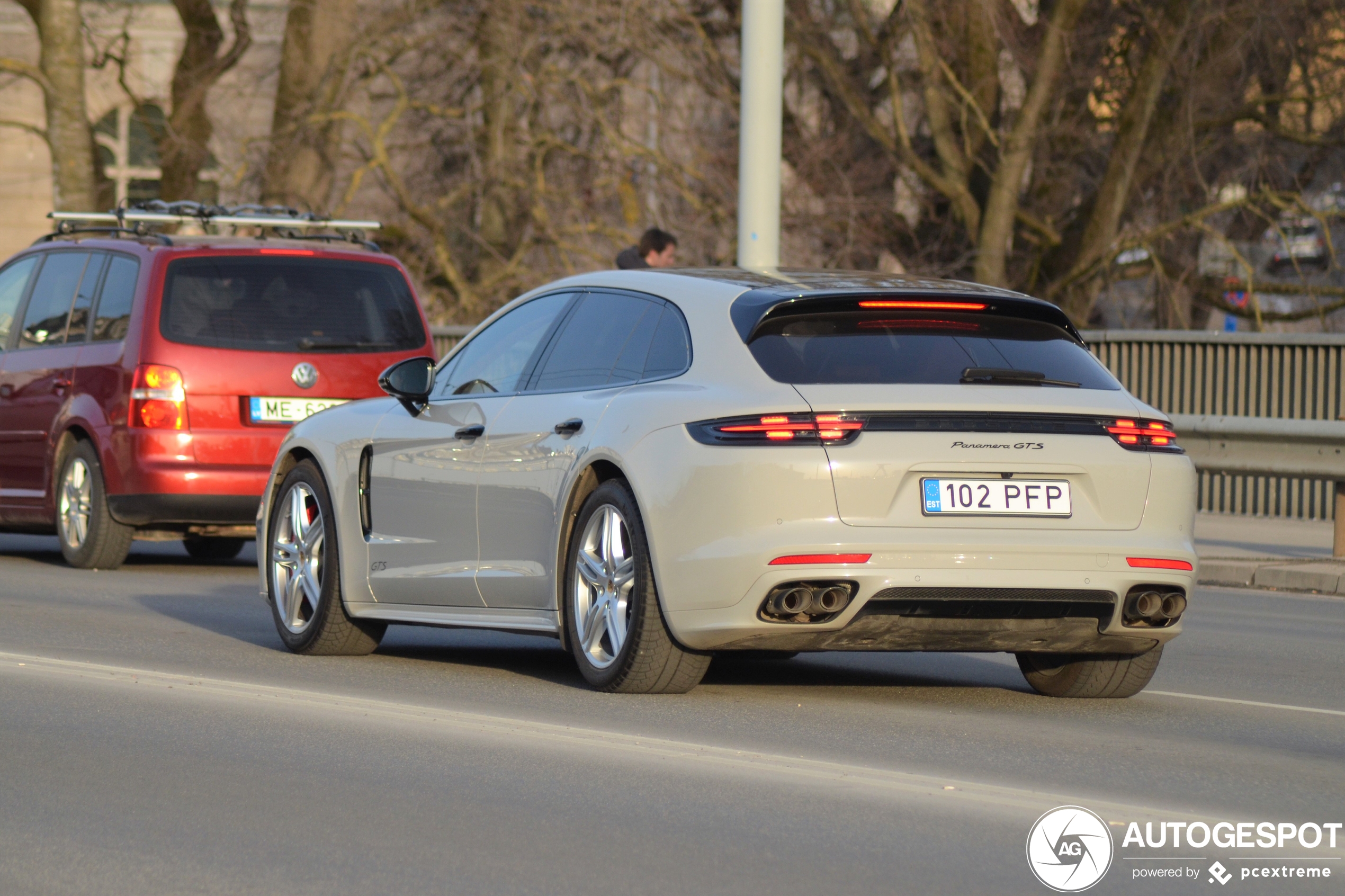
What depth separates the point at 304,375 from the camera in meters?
12.7

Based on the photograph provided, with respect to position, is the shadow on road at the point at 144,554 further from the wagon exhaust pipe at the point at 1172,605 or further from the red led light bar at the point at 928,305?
the wagon exhaust pipe at the point at 1172,605

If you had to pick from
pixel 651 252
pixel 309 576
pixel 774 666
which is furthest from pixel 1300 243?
pixel 309 576

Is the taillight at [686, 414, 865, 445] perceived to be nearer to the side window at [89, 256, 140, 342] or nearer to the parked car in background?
the side window at [89, 256, 140, 342]

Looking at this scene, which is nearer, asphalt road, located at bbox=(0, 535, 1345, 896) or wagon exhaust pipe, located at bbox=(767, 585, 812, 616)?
asphalt road, located at bbox=(0, 535, 1345, 896)

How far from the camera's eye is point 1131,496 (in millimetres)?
7301

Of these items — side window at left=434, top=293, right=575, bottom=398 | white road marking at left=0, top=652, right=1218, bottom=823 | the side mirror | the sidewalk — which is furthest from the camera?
the sidewalk

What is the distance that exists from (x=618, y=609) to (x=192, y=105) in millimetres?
21475

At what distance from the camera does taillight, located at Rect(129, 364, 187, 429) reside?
12.5 metres

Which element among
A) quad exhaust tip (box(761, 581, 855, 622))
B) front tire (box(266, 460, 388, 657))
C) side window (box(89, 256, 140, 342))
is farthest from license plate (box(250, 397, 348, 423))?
quad exhaust tip (box(761, 581, 855, 622))

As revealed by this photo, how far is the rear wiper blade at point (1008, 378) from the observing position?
24.0ft

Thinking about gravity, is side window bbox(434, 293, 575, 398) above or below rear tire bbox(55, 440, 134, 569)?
above

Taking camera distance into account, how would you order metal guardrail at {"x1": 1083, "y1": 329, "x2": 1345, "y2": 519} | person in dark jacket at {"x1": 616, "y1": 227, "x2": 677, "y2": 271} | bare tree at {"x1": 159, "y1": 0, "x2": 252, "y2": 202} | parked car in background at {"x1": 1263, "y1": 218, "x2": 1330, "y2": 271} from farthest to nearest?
bare tree at {"x1": 159, "y1": 0, "x2": 252, "y2": 202} < parked car in background at {"x1": 1263, "y1": 218, "x2": 1330, "y2": 271} < metal guardrail at {"x1": 1083, "y1": 329, "x2": 1345, "y2": 519} < person in dark jacket at {"x1": 616, "y1": 227, "x2": 677, "y2": 271}

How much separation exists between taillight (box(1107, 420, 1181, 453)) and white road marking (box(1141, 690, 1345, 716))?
1134 millimetres

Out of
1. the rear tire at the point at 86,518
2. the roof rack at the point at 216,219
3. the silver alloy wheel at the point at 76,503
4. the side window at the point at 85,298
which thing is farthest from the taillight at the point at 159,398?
the roof rack at the point at 216,219
